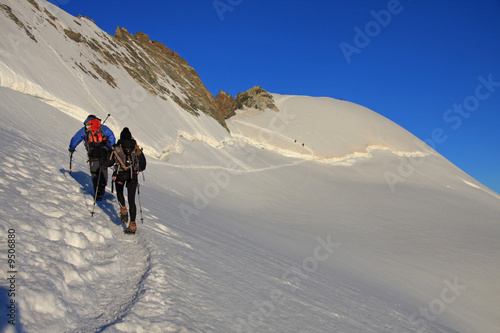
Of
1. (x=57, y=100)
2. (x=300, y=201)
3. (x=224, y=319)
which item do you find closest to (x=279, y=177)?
(x=300, y=201)

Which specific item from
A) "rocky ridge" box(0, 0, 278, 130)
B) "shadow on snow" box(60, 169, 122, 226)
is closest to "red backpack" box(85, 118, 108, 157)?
"shadow on snow" box(60, 169, 122, 226)

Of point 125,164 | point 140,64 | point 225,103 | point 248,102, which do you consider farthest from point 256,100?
point 125,164

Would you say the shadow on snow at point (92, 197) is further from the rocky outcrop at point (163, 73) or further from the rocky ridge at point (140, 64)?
the rocky outcrop at point (163, 73)

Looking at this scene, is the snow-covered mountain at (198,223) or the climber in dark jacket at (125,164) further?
the climber in dark jacket at (125,164)

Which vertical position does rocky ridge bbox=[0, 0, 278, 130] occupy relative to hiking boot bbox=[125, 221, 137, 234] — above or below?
above

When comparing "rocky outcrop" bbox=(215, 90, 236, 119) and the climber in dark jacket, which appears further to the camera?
"rocky outcrop" bbox=(215, 90, 236, 119)

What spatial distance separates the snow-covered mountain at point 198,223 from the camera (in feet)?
11.3

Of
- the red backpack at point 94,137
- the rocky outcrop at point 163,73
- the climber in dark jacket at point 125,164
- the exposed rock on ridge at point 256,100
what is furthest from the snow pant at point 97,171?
the exposed rock on ridge at point 256,100

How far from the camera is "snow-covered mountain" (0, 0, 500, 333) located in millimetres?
3443

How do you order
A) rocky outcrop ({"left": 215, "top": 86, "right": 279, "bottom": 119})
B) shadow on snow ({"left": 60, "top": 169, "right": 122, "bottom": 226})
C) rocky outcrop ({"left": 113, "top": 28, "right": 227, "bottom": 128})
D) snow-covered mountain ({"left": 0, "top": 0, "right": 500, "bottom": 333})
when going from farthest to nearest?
1. rocky outcrop ({"left": 215, "top": 86, "right": 279, "bottom": 119})
2. rocky outcrop ({"left": 113, "top": 28, "right": 227, "bottom": 128})
3. shadow on snow ({"left": 60, "top": 169, "right": 122, "bottom": 226})
4. snow-covered mountain ({"left": 0, "top": 0, "right": 500, "bottom": 333})

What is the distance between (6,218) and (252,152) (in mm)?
30346

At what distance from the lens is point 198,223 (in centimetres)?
938

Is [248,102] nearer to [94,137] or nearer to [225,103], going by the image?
[225,103]

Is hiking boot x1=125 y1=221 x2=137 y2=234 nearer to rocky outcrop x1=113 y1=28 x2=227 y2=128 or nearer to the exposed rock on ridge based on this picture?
rocky outcrop x1=113 y1=28 x2=227 y2=128
